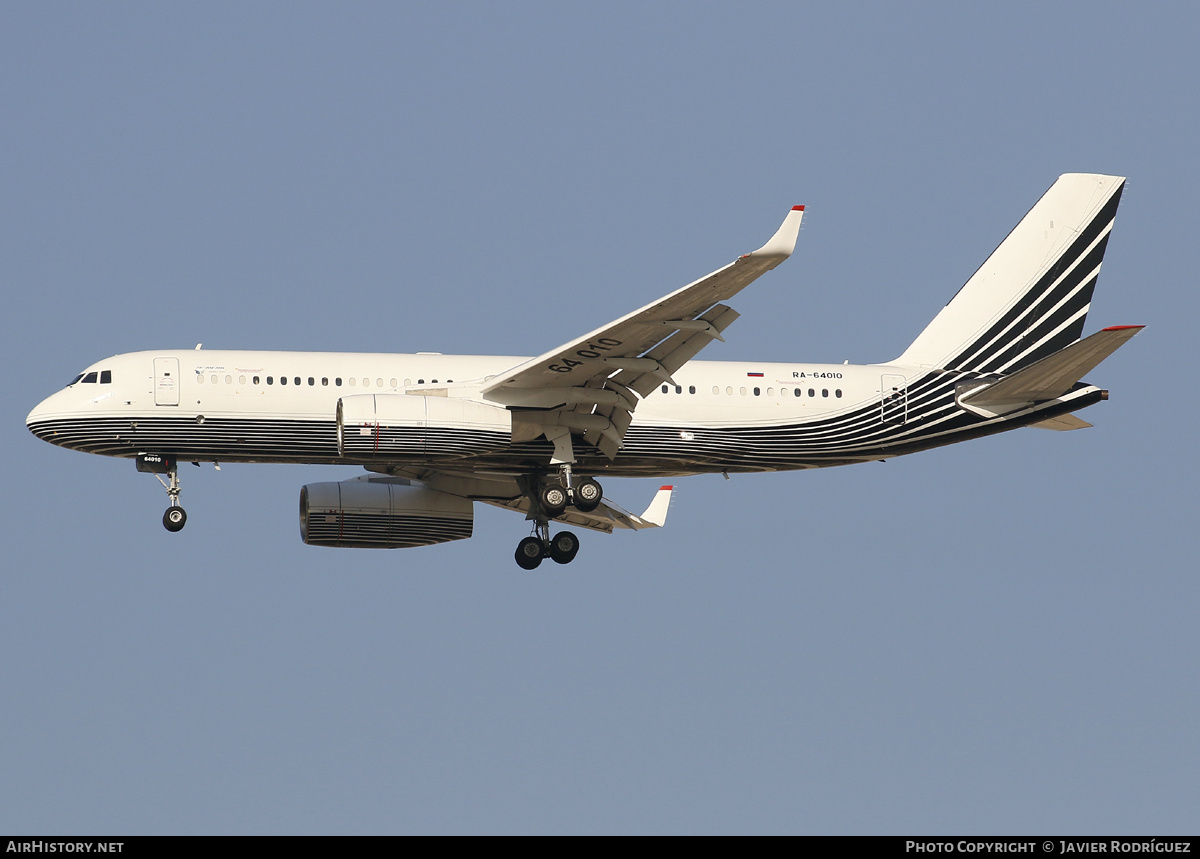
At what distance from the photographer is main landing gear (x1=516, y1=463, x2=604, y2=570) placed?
128 feet

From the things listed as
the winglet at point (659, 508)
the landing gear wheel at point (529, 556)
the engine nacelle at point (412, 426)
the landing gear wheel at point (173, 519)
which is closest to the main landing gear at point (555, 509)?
the landing gear wheel at point (529, 556)

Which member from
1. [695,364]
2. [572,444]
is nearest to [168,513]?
[572,444]

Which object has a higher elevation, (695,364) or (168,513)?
(695,364)

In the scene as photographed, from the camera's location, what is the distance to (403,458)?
36500 millimetres

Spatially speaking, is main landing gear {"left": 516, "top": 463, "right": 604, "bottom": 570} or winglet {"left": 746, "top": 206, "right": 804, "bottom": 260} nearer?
winglet {"left": 746, "top": 206, "right": 804, "bottom": 260}

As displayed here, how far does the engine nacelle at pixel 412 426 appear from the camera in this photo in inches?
1417

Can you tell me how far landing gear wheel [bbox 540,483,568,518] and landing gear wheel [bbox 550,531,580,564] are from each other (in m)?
1.80

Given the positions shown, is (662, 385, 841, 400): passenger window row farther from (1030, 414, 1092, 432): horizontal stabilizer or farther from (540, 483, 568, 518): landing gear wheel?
(1030, 414, 1092, 432): horizontal stabilizer

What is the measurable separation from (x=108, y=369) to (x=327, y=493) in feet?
23.4

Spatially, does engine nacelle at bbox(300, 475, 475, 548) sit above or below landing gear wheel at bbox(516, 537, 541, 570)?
above

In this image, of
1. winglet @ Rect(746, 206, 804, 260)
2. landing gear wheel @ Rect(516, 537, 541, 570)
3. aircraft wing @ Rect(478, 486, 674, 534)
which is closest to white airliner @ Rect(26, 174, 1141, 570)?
landing gear wheel @ Rect(516, 537, 541, 570)
